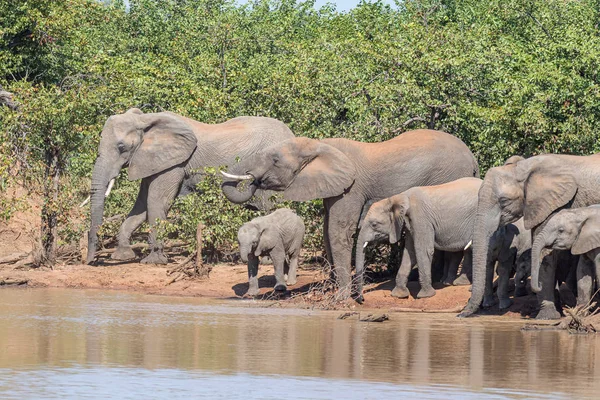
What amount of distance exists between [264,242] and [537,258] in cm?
503

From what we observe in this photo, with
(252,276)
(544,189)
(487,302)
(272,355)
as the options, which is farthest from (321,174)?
(272,355)

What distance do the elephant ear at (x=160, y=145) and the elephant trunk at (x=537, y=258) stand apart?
8.08 meters

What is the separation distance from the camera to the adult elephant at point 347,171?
18.8 metres

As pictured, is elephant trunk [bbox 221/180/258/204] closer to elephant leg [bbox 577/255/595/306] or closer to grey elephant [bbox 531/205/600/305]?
grey elephant [bbox 531/205/600/305]

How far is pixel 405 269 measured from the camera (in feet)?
61.0

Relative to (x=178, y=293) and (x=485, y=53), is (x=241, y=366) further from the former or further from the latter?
(x=485, y=53)

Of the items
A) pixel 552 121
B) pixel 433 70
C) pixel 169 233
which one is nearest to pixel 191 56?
pixel 169 233

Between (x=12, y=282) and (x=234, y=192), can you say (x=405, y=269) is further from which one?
(x=12, y=282)

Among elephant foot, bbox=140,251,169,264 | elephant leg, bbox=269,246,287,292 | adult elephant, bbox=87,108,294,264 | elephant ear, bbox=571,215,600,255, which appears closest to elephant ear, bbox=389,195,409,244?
elephant leg, bbox=269,246,287,292

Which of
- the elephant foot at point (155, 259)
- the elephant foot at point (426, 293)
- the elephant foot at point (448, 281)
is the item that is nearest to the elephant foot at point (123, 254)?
the elephant foot at point (155, 259)

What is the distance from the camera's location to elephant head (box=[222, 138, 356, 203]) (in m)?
18.7

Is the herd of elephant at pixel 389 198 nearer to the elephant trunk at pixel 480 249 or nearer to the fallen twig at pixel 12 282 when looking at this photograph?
the elephant trunk at pixel 480 249

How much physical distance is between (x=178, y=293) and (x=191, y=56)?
11014 millimetres

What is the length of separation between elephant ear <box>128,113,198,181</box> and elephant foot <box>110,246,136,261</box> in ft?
3.79
